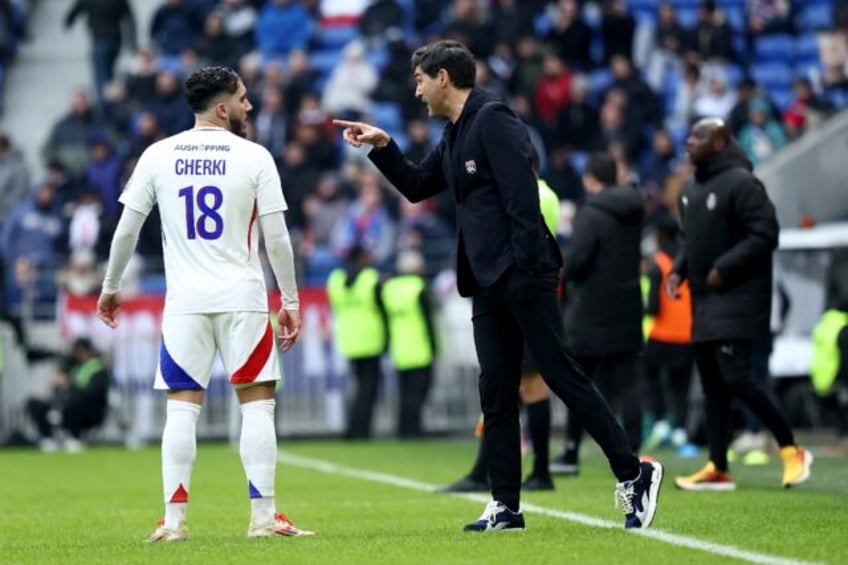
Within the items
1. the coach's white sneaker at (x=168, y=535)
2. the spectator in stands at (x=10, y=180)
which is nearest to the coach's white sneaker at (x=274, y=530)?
the coach's white sneaker at (x=168, y=535)

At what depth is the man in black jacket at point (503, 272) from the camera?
8875 millimetres

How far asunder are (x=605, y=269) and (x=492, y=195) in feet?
16.4

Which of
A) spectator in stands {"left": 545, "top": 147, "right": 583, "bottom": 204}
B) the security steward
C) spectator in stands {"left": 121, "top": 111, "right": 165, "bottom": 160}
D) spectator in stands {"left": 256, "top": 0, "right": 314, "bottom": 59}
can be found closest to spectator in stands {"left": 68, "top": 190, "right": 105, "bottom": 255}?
spectator in stands {"left": 121, "top": 111, "right": 165, "bottom": 160}

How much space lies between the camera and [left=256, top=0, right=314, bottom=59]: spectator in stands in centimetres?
2886

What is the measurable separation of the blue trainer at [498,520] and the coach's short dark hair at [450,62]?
1.95 metres

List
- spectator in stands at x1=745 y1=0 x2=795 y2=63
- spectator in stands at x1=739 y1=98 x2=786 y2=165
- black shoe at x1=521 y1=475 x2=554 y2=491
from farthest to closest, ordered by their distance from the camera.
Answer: spectator in stands at x1=745 y1=0 x2=795 y2=63
spectator in stands at x1=739 y1=98 x2=786 y2=165
black shoe at x1=521 y1=475 x2=554 y2=491

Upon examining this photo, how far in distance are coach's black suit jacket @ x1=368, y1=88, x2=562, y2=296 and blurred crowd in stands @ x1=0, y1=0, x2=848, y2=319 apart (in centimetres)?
1349

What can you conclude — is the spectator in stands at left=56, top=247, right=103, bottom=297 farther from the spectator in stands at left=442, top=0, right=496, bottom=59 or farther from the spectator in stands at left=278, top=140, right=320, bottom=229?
the spectator in stands at left=442, top=0, right=496, bottom=59

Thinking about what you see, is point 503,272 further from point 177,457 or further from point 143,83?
point 143,83

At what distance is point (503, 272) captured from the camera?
350 inches

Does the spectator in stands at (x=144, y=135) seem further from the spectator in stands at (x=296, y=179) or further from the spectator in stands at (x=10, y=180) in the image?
the spectator in stands at (x=296, y=179)

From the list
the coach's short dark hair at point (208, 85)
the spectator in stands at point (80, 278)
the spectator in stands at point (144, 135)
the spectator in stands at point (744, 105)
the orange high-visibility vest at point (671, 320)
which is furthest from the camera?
the spectator in stands at point (144, 135)

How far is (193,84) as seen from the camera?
357 inches

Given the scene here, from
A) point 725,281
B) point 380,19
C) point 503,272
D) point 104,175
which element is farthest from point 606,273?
point 380,19
